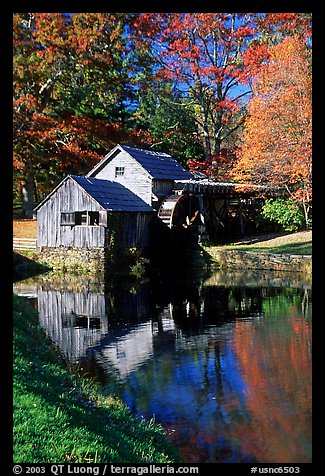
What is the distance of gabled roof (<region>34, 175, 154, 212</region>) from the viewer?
68.7 feet

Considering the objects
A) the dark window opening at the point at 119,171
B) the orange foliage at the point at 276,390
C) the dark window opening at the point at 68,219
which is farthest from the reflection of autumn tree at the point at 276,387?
the dark window opening at the point at 119,171

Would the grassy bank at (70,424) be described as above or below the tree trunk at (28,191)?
below

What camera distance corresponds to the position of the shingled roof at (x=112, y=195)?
2097 cm

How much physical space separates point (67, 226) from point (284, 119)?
9580mm

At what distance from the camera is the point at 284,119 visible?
2158 centimetres

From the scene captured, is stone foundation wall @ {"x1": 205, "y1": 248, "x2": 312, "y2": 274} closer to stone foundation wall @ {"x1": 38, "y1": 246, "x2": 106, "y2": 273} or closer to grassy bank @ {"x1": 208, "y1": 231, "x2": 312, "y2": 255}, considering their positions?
grassy bank @ {"x1": 208, "y1": 231, "x2": 312, "y2": 255}

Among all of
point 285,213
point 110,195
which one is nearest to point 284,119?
point 285,213

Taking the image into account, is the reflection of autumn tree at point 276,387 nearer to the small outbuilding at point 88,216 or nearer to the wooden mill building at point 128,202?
the small outbuilding at point 88,216

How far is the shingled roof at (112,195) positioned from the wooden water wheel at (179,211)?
66 cm

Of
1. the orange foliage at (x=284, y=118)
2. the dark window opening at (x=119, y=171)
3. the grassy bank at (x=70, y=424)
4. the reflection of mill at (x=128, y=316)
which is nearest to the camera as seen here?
the grassy bank at (x=70, y=424)

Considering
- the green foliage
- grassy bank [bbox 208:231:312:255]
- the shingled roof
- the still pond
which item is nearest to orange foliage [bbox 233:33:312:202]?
the green foliage

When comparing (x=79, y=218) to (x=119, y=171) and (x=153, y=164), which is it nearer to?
(x=119, y=171)

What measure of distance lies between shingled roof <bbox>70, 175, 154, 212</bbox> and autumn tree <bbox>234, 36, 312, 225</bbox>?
5.24 m
